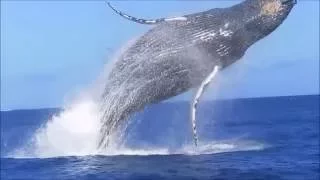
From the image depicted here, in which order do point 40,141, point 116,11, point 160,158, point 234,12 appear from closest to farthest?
1. point 116,11
2. point 234,12
3. point 160,158
4. point 40,141

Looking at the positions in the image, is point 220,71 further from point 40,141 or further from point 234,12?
point 40,141

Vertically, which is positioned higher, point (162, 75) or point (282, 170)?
point (162, 75)

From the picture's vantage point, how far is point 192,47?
44.7 feet

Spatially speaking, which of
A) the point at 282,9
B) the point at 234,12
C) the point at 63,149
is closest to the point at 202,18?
the point at 234,12

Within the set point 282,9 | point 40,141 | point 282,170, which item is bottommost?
point 282,170

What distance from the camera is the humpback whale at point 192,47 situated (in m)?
13.3

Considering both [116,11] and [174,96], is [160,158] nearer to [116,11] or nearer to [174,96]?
[174,96]

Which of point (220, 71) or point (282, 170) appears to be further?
point (282, 170)

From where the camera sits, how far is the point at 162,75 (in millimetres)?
13992

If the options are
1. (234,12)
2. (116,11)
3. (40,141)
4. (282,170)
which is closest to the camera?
(116,11)

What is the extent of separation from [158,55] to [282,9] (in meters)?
2.60

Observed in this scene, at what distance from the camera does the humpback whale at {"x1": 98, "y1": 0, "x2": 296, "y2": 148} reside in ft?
43.8

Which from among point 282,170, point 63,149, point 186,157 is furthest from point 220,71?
point 63,149

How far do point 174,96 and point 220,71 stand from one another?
3.79ft
